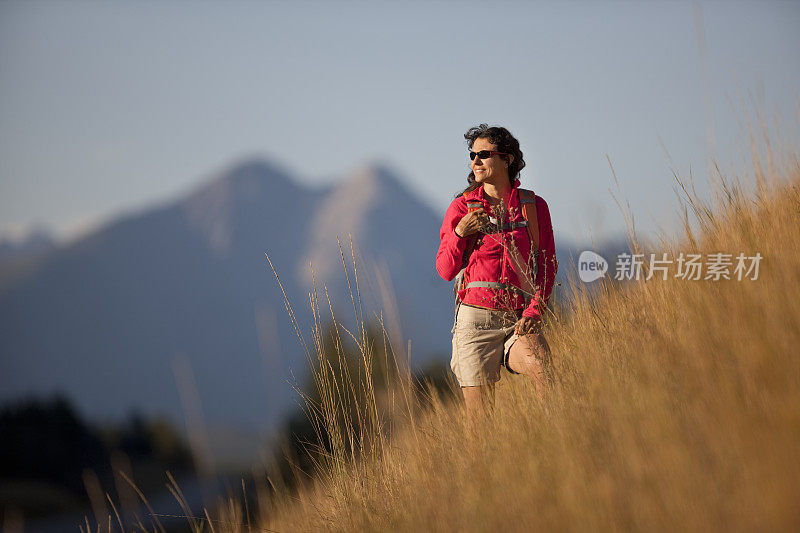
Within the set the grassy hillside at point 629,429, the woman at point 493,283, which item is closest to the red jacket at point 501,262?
the woman at point 493,283

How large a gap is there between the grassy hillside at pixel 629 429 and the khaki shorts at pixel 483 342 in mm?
182

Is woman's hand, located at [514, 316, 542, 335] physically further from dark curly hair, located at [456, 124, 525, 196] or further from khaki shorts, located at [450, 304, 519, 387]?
dark curly hair, located at [456, 124, 525, 196]

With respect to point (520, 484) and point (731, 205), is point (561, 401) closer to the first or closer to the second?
point (520, 484)

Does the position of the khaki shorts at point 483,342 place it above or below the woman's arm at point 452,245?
below

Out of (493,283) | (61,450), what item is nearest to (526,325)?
(493,283)

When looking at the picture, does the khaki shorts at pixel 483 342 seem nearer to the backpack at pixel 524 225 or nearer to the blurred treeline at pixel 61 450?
the backpack at pixel 524 225

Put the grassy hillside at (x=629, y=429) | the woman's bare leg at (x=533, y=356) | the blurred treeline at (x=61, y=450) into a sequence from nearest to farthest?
the grassy hillside at (x=629, y=429) → the woman's bare leg at (x=533, y=356) → the blurred treeline at (x=61, y=450)

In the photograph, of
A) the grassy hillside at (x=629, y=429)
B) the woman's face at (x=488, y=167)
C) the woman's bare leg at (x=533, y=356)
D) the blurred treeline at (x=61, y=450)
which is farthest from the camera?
the blurred treeline at (x=61, y=450)

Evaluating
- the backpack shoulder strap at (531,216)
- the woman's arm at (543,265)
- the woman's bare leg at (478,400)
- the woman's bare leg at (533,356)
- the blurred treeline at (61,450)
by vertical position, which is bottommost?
the blurred treeline at (61,450)

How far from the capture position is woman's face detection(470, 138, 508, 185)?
2762mm

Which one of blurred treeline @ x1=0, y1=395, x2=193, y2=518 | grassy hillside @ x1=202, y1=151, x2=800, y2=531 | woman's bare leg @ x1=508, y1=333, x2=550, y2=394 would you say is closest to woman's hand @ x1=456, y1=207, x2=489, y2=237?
woman's bare leg @ x1=508, y1=333, x2=550, y2=394

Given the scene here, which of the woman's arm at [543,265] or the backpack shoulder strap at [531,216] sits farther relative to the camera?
the backpack shoulder strap at [531,216]

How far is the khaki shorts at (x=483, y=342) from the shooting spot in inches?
104

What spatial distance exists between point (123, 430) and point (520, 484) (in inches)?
1864
